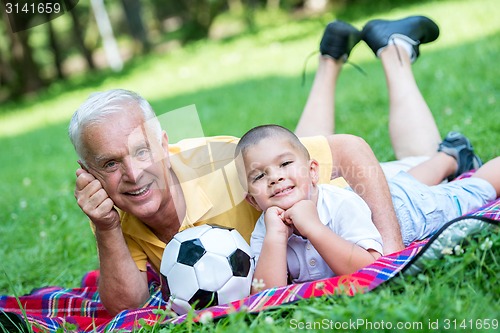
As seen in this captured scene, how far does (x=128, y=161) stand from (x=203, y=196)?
507mm

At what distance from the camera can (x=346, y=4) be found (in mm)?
18734

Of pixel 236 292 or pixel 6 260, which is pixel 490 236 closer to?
pixel 236 292

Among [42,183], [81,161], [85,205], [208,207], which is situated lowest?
[42,183]

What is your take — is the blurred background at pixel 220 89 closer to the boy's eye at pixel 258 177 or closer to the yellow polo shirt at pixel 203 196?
the yellow polo shirt at pixel 203 196

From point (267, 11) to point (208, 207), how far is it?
62.3 feet

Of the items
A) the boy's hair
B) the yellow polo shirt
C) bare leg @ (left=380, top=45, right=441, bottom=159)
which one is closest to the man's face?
the yellow polo shirt

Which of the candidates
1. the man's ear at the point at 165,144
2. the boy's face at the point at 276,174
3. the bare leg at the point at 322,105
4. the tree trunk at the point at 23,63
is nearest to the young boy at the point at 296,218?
the boy's face at the point at 276,174

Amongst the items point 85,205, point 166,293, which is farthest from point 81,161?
point 166,293

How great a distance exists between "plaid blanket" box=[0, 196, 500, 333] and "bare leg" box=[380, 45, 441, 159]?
4.00 feet

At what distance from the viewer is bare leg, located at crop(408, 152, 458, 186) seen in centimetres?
389

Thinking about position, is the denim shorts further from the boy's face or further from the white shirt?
the boy's face

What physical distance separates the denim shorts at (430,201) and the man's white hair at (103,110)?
140 centimetres

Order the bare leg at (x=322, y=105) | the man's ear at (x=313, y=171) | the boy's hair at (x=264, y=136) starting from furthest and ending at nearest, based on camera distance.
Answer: the bare leg at (x=322, y=105) → the man's ear at (x=313, y=171) → the boy's hair at (x=264, y=136)

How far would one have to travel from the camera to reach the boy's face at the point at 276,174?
2865 millimetres
